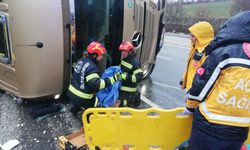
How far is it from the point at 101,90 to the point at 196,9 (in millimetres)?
22892

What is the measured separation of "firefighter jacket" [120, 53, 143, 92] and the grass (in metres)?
19.5

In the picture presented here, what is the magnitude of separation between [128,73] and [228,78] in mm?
2079

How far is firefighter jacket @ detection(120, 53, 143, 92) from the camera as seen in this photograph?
3.96 metres

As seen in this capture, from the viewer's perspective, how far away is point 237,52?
205 centimetres

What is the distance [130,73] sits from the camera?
13.2ft

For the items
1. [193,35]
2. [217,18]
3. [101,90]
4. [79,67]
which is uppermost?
[193,35]

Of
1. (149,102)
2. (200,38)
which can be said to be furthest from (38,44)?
(149,102)

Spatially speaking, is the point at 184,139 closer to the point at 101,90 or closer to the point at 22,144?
the point at 101,90

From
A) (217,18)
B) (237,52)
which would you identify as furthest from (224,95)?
(217,18)

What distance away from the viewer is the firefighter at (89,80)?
143 inches

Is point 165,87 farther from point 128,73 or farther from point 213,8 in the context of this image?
point 213,8

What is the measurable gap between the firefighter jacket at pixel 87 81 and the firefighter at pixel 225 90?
1.54 m


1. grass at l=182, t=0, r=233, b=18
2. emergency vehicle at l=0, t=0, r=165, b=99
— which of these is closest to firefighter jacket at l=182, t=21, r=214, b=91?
emergency vehicle at l=0, t=0, r=165, b=99

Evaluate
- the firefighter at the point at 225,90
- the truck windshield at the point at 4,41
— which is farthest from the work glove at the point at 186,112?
the truck windshield at the point at 4,41
